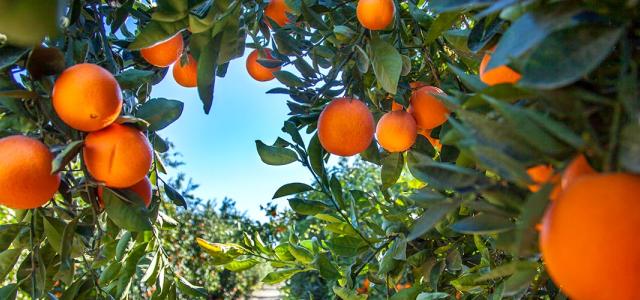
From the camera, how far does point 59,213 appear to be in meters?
0.91

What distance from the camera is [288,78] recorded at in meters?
1.09

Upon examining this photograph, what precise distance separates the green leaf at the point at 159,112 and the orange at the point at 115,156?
0.39 feet

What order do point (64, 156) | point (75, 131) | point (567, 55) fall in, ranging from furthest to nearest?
point (75, 131) < point (64, 156) < point (567, 55)

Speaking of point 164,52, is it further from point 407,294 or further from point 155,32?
point 407,294

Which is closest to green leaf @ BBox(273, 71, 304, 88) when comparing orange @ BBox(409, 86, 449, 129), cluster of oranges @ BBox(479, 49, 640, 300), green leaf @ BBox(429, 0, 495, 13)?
orange @ BBox(409, 86, 449, 129)

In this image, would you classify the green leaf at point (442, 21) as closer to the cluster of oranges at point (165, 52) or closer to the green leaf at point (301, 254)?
the cluster of oranges at point (165, 52)

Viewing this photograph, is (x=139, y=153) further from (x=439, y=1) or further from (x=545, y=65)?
(x=545, y=65)

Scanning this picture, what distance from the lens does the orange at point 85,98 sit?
2.19 ft

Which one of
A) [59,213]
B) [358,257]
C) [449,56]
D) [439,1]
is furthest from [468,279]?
[59,213]

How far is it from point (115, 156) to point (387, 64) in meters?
0.46

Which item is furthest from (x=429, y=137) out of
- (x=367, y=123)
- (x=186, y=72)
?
(x=186, y=72)

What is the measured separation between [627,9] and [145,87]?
92 cm

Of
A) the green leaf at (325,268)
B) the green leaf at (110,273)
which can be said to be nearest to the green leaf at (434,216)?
the green leaf at (325,268)

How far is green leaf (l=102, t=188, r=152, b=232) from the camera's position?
756 millimetres
